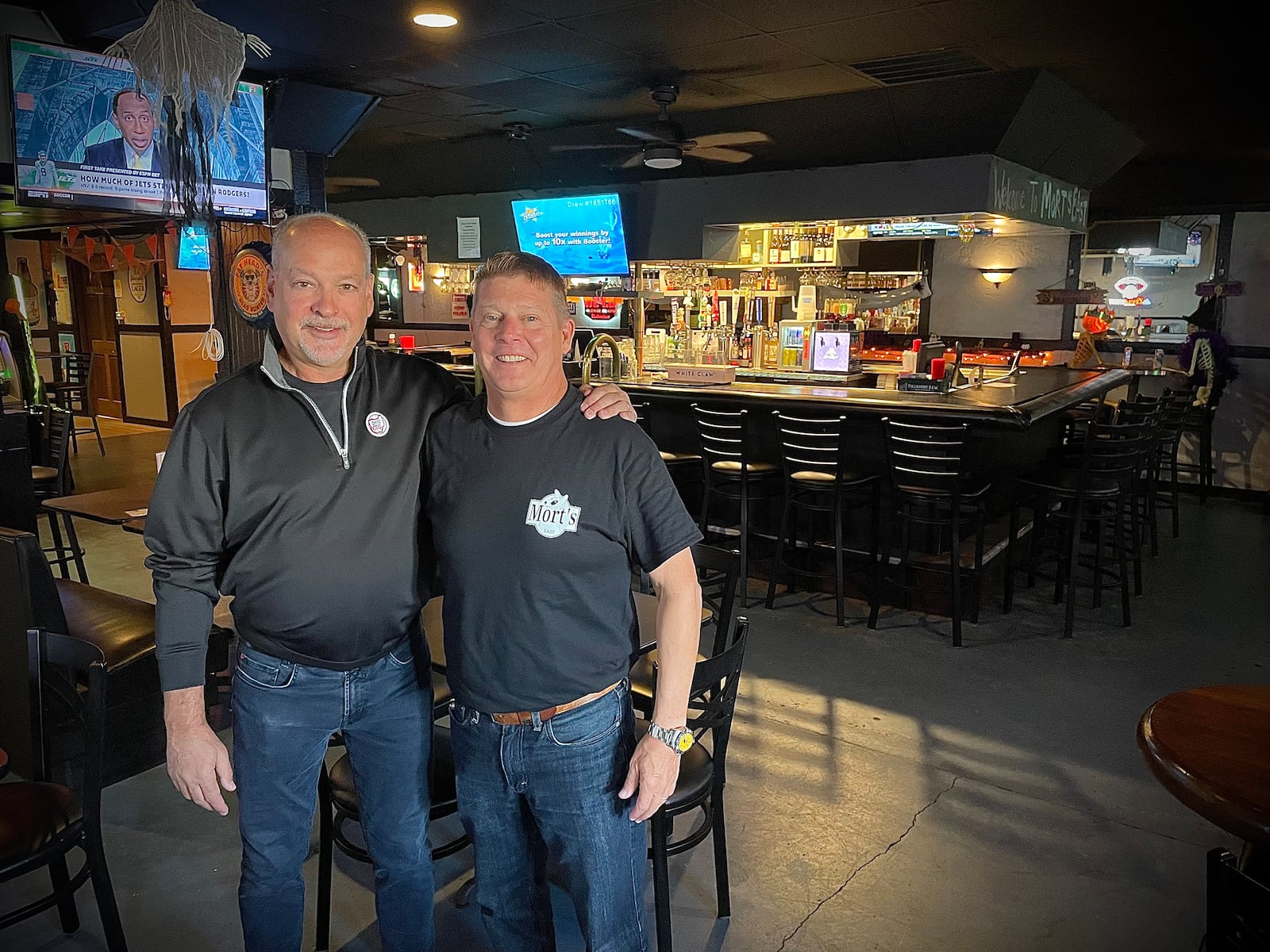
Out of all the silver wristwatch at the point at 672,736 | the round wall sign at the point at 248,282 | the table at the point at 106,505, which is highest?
the round wall sign at the point at 248,282

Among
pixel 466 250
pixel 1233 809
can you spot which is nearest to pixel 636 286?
pixel 466 250

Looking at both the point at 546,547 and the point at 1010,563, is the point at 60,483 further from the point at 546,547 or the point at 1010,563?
the point at 1010,563

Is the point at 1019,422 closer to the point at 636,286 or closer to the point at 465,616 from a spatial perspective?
the point at 465,616

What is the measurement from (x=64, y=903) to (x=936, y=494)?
13.4 ft

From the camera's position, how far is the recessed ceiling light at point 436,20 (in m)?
4.07

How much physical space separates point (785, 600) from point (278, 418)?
4.12 metres

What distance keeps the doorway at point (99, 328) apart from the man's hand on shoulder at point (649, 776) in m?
12.7

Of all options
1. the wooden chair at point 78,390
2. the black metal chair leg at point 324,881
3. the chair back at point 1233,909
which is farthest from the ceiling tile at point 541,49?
the wooden chair at point 78,390

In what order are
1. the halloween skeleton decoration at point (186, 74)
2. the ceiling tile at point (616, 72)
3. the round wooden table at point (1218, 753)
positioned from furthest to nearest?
the ceiling tile at point (616, 72) → the halloween skeleton decoration at point (186, 74) → the round wooden table at point (1218, 753)

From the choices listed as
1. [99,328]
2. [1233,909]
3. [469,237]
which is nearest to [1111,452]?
[1233,909]

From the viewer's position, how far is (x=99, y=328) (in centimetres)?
1262

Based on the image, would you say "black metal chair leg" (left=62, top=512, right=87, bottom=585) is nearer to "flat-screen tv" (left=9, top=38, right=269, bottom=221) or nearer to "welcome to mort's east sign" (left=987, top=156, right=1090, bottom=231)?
"flat-screen tv" (left=9, top=38, right=269, bottom=221)

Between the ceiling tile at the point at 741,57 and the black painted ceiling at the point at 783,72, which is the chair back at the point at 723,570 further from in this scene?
the ceiling tile at the point at 741,57

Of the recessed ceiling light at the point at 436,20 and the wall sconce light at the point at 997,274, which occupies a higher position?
the recessed ceiling light at the point at 436,20
